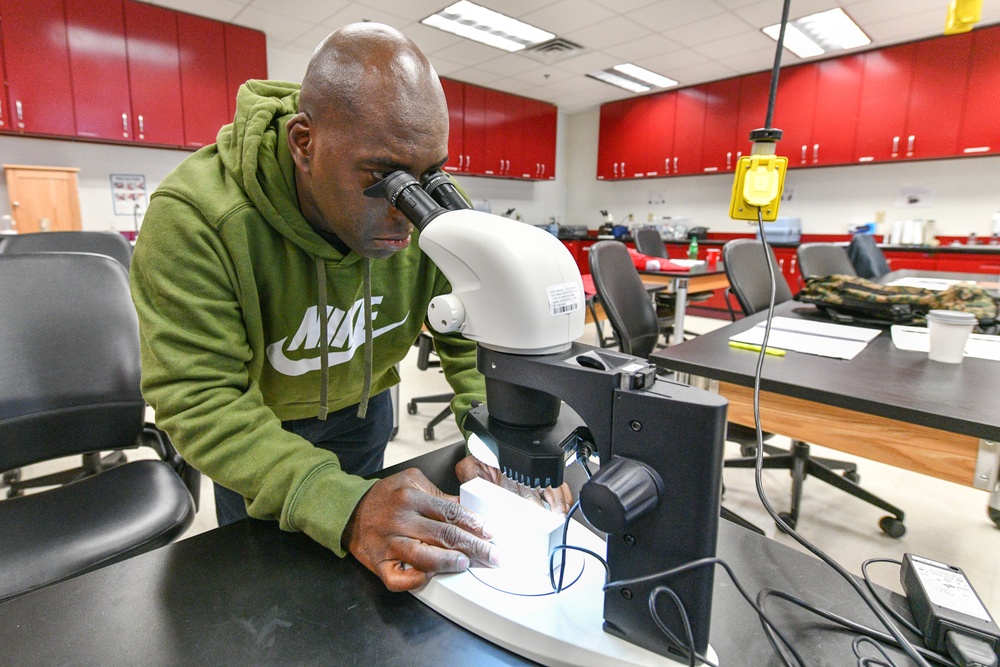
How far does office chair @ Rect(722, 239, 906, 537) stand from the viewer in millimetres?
1753

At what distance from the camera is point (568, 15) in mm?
4117

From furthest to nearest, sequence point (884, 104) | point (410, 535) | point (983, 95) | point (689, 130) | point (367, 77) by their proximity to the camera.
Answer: point (689, 130) → point (884, 104) → point (983, 95) → point (367, 77) → point (410, 535)

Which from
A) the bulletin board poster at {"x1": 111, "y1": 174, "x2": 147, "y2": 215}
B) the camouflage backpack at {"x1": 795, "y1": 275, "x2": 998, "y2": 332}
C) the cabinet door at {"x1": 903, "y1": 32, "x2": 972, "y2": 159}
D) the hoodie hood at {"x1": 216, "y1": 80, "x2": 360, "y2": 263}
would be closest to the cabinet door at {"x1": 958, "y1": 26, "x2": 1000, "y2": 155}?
the cabinet door at {"x1": 903, "y1": 32, "x2": 972, "y2": 159}

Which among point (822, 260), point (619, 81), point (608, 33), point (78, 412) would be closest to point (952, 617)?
point (78, 412)

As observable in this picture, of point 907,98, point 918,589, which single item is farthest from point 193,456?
point 907,98

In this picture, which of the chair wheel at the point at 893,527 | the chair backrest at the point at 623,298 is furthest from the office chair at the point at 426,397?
the chair wheel at the point at 893,527

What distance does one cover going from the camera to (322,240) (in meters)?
0.80

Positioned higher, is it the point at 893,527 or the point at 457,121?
the point at 457,121

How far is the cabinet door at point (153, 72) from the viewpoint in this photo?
13.3 ft

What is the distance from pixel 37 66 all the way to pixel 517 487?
16.3 feet

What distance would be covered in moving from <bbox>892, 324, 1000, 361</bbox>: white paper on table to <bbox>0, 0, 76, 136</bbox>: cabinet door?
5.13m

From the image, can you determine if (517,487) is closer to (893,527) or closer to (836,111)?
(893,527)

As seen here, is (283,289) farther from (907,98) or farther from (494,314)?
(907,98)

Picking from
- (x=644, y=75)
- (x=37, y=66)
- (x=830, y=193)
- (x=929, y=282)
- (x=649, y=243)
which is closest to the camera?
(x=929, y=282)
